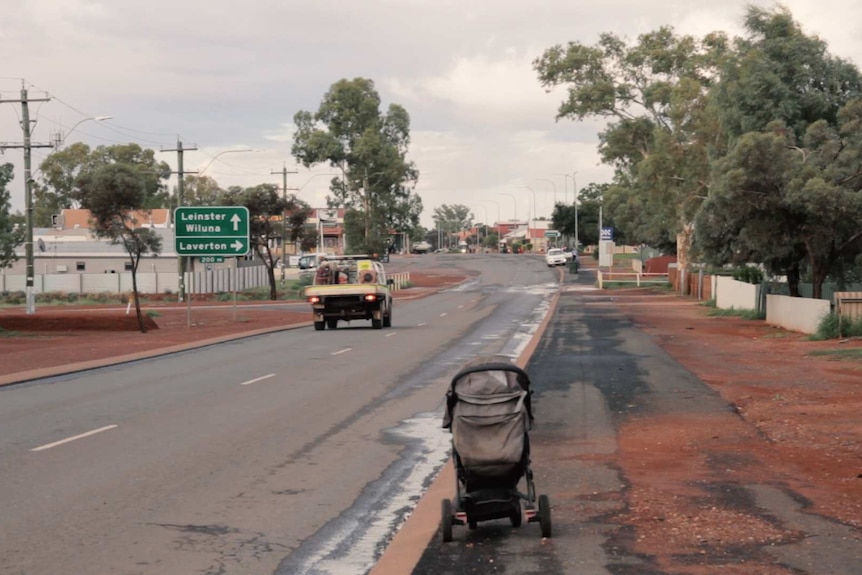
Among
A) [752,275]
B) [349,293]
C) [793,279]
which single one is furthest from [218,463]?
[752,275]

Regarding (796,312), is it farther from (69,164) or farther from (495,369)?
(69,164)

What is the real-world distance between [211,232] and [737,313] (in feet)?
66.2

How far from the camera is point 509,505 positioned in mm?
8273

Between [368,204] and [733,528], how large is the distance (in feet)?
304

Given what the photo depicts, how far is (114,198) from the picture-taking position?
3972 cm

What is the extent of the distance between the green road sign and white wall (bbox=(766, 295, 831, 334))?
18499 mm

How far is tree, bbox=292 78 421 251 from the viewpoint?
9775 cm

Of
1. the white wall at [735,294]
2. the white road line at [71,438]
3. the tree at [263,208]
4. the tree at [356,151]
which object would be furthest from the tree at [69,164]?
the white road line at [71,438]

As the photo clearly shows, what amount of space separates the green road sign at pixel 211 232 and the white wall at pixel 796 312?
60.7ft

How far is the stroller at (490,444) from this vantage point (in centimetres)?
810

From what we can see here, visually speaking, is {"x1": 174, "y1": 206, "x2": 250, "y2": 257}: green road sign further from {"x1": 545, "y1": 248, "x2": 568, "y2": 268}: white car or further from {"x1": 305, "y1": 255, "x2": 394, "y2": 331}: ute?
{"x1": 545, "y1": 248, "x2": 568, "y2": 268}: white car

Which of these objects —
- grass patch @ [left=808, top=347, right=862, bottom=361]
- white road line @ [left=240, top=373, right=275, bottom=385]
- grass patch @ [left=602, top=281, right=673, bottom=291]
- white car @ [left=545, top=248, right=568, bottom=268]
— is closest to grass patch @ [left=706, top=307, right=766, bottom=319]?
grass patch @ [left=808, top=347, right=862, bottom=361]

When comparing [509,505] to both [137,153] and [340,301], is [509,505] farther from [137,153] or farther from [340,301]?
[137,153]

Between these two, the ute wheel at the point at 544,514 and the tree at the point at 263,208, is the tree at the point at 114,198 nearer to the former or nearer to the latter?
the tree at the point at 263,208
